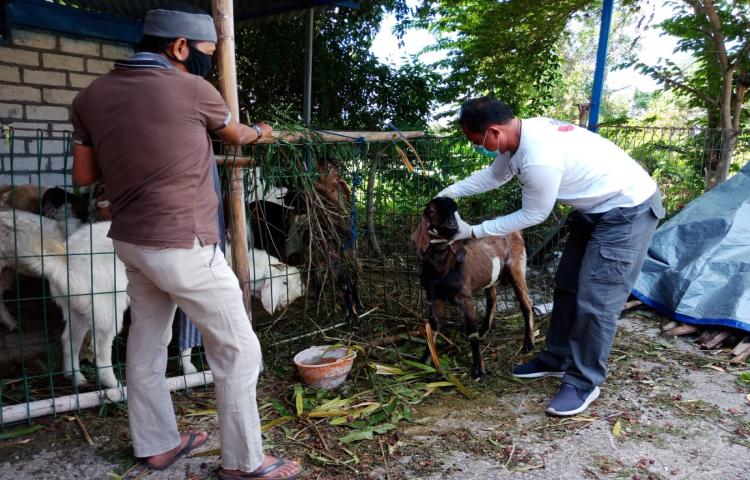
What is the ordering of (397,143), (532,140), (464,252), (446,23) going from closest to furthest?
1. (532,140)
2. (464,252)
3. (397,143)
4. (446,23)

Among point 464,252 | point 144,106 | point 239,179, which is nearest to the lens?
point 144,106

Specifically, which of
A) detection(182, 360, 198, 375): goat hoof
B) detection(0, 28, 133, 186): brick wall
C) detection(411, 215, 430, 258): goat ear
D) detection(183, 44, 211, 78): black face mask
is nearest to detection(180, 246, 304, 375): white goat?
detection(182, 360, 198, 375): goat hoof

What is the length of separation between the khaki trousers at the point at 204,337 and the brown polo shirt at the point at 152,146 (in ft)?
0.38

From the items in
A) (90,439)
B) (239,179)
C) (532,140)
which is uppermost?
(532,140)

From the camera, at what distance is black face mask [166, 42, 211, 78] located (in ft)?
8.26

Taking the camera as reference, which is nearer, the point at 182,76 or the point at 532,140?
the point at 182,76

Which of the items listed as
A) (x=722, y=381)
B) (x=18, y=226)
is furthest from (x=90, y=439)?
(x=722, y=381)

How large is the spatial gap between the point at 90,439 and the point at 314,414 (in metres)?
1.30

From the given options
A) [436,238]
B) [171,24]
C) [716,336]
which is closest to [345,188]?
[436,238]

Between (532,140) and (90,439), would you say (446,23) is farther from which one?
(90,439)

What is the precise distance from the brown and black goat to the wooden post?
4.19 ft

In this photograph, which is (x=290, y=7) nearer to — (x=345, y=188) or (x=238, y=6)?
(x=238, y=6)

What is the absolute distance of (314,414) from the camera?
3393 millimetres

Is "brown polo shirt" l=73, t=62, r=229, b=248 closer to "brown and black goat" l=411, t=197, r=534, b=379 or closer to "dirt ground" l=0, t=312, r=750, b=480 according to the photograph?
"dirt ground" l=0, t=312, r=750, b=480
